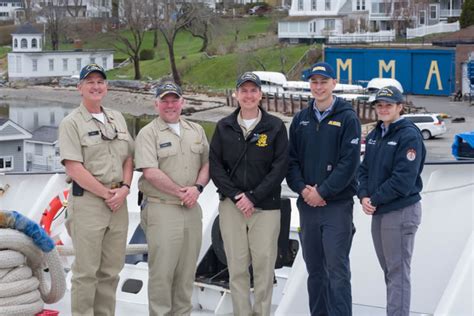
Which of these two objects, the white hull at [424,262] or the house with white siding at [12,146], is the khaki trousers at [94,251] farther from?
the house with white siding at [12,146]

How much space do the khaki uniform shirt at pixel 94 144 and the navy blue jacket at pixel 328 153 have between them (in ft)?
4.12

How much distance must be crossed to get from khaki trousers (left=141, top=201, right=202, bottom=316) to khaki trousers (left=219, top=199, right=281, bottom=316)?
0.87ft

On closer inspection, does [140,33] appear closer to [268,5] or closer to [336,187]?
[268,5]

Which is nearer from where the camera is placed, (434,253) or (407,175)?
(407,175)

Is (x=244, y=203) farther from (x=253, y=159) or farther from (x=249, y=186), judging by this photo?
(x=253, y=159)

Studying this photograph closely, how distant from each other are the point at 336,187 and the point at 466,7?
6371 centimetres

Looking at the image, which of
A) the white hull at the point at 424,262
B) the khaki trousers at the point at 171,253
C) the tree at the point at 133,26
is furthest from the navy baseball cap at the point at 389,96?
the tree at the point at 133,26

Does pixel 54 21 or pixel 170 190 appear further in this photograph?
pixel 54 21

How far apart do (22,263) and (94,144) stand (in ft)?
3.18

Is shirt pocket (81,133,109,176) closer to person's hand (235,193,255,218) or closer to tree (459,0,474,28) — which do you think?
person's hand (235,193,255,218)

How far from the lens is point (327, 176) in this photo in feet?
21.2

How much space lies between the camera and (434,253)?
7332 mm

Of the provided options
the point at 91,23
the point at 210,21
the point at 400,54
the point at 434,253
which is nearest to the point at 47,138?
the point at 434,253

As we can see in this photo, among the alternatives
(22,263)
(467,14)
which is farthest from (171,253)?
(467,14)
